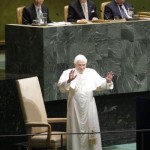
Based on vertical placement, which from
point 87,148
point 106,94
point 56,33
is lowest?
point 87,148

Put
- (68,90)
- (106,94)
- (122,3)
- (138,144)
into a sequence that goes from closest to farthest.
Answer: (138,144), (68,90), (106,94), (122,3)

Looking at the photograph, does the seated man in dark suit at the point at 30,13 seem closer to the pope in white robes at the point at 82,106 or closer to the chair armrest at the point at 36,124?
the pope in white robes at the point at 82,106

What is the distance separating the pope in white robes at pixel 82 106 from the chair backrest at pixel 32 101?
1.19ft

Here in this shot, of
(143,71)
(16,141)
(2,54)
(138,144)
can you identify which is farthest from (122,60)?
(2,54)

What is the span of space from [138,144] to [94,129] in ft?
5.38

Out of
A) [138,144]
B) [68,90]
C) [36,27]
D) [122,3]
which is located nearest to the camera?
[138,144]

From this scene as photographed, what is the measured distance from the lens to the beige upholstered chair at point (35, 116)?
990 cm

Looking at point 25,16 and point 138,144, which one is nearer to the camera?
point 138,144

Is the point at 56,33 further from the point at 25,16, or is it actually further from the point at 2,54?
the point at 2,54

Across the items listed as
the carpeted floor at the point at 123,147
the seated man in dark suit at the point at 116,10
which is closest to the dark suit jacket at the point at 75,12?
the seated man in dark suit at the point at 116,10

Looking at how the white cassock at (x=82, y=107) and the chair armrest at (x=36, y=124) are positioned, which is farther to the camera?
the white cassock at (x=82, y=107)

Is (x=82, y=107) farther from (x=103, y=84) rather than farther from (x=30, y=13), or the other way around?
(x=30, y=13)

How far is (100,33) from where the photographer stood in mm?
11312

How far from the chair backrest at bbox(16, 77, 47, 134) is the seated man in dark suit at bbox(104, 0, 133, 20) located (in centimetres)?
273
